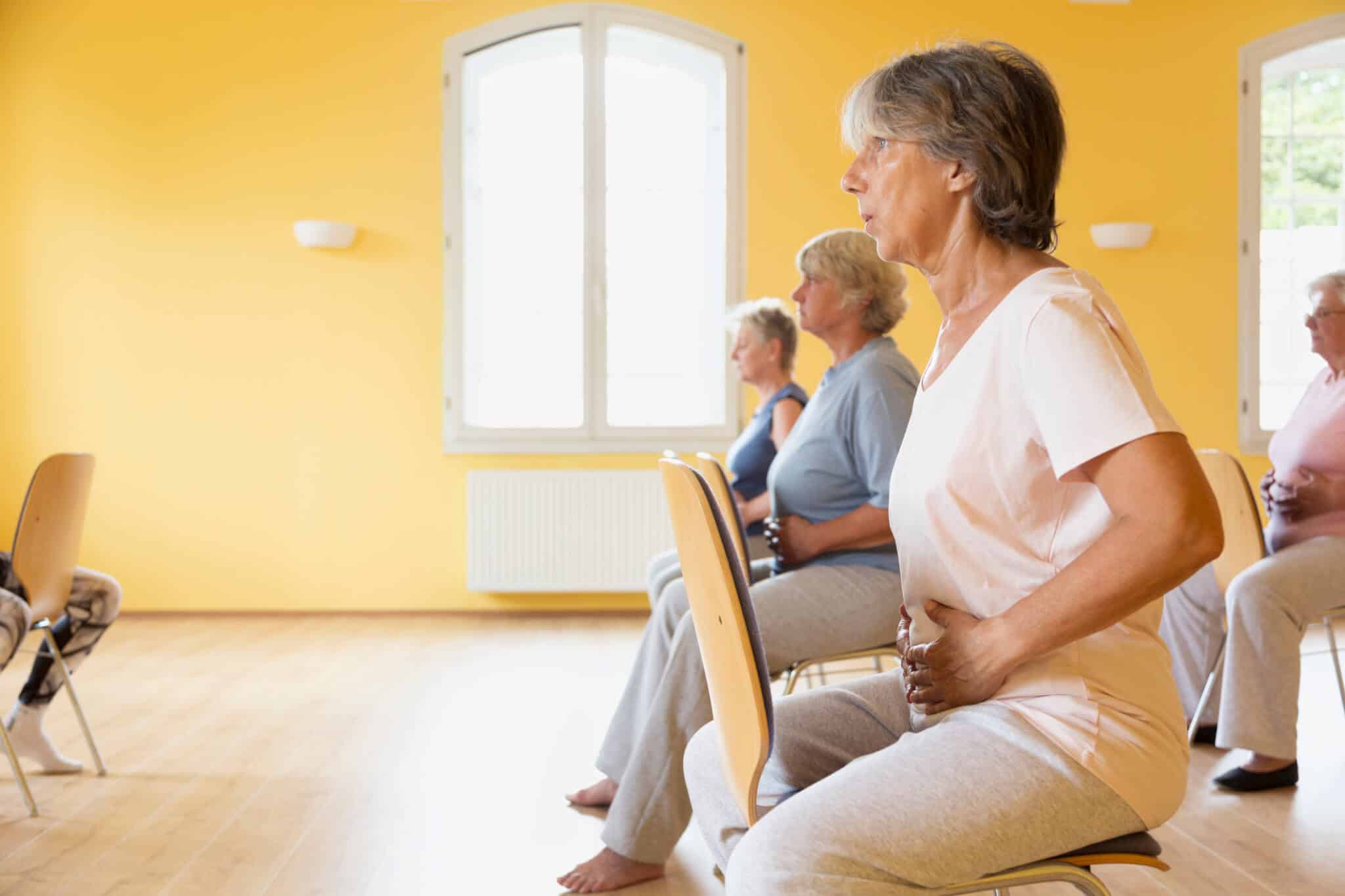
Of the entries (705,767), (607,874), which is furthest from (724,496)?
(705,767)

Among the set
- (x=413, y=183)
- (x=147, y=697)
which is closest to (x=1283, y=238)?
(x=413, y=183)

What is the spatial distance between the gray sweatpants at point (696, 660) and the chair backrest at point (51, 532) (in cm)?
153

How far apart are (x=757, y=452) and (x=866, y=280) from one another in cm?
98

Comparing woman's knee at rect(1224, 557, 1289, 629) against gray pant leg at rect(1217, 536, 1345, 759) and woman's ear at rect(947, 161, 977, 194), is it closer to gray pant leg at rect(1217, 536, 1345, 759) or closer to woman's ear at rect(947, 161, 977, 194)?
gray pant leg at rect(1217, 536, 1345, 759)

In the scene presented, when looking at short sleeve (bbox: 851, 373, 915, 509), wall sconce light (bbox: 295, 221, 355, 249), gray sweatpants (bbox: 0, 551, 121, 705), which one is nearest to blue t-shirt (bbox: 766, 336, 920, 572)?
short sleeve (bbox: 851, 373, 915, 509)

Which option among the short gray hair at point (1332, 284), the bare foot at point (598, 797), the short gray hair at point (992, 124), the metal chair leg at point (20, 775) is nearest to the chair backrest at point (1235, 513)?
the short gray hair at point (1332, 284)

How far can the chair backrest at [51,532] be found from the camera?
298 centimetres

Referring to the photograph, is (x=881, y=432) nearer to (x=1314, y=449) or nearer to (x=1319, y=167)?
(x=1314, y=449)

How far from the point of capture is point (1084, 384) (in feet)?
3.81

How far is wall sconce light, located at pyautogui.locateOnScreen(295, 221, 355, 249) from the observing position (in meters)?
5.93

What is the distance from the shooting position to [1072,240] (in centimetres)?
625

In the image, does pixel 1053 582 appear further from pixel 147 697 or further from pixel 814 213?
pixel 814 213

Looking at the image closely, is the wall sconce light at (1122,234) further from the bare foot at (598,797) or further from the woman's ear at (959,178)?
the woman's ear at (959,178)

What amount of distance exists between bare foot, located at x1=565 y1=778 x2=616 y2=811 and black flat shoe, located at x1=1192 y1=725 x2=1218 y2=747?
1.67m
